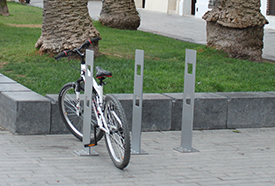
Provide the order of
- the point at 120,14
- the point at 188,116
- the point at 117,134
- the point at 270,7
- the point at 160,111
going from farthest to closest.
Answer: the point at 270,7 → the point at 120,14 → the point at 160,111 → the point at 188,116 → the point at 117,134

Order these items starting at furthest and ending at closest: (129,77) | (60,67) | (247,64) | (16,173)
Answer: (247,64) → (60,67) → (129,77) → (16,173)

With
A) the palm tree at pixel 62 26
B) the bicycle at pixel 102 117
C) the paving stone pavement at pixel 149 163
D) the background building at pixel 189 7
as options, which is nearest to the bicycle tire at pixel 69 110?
the bicycle at pixel 102 117

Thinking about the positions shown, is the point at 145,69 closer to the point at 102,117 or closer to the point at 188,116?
the point at 188,116

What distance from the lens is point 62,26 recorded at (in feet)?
32.0

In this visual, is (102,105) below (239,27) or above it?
below

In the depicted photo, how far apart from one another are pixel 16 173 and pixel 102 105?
1141 millimetres

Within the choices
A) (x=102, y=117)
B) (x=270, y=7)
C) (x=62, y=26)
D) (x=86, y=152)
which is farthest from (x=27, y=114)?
(x=270, y=7)

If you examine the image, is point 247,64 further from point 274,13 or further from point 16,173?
Answer: point 274,13

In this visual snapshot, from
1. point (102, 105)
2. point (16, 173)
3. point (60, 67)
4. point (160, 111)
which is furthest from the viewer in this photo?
point (60, 67)

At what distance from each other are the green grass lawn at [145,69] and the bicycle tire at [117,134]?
2.27 meters

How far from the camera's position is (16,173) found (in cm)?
467

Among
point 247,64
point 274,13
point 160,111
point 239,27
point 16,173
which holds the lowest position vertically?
point 16,173

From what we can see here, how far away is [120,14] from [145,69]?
8311 millimetres

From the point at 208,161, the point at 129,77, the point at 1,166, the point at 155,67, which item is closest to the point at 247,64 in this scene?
the point at 155,67
